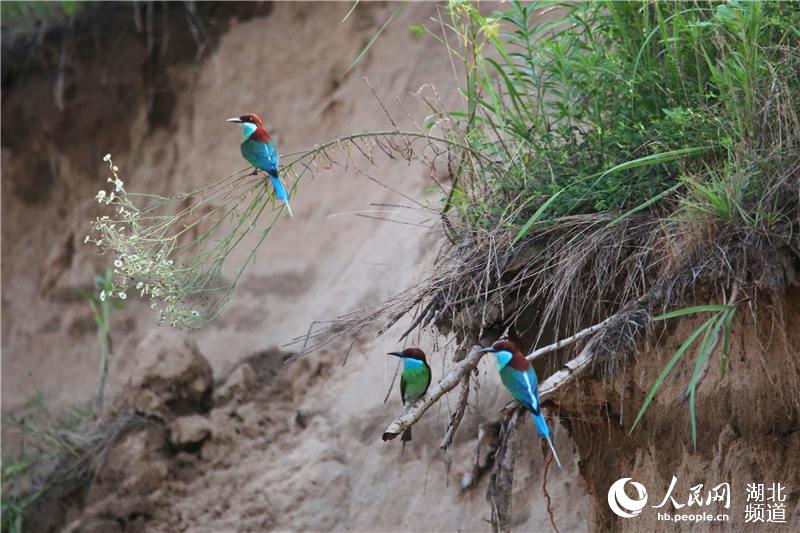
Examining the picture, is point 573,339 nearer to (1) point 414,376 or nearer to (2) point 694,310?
(2) point 694,310

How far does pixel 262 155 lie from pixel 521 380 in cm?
100

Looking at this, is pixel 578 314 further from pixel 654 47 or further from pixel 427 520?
pixel 427 520

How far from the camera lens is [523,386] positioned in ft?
9.11

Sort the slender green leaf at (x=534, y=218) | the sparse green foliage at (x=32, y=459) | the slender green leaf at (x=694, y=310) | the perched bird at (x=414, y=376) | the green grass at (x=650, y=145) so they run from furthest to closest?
the sparse green foliage at (x=32, y=459) < the perched bird at (x=414, y=376) < the slender green leaf at (x=534, y=218) < the green grass at (x=650, y=145) < the slender green leaf at (x=694, y=310)

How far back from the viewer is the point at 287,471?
4707 mm

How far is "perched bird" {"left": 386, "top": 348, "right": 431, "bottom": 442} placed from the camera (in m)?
3.14

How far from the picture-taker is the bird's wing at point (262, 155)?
3180 millimetres

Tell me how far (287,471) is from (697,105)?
2385 millimetres

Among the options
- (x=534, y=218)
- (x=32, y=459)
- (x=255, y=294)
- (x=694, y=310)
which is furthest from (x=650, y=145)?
(x=32, y=459)

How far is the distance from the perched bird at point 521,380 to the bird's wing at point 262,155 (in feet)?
2.73

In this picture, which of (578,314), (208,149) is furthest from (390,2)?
(578,314)

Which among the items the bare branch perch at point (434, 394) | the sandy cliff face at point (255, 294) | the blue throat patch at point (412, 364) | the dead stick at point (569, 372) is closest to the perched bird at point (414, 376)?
the blue throat patch at point (412, 364)

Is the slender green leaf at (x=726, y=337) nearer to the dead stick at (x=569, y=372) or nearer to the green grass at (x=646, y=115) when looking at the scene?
the green grass at (x=646, y=115)

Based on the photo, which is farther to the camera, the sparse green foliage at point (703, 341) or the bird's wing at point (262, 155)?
the bird's wing at point (262, 155)
